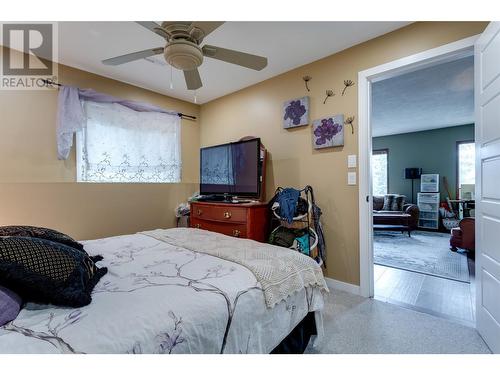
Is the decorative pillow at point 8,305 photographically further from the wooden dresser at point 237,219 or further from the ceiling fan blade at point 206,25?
the wooden dresser at point 237,219

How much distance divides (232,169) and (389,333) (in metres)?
2.20

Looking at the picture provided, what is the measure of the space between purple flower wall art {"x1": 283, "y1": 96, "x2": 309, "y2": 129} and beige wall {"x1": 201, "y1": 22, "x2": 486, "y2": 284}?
0.07 m

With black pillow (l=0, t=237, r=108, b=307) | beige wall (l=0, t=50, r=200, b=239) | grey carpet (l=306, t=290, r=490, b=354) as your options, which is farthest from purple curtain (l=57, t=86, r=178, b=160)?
grey carpet (l=306, t=290, r=490, b=354)

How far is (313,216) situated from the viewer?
2629 mm

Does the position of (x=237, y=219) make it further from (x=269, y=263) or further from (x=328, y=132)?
(x=269, y=263)

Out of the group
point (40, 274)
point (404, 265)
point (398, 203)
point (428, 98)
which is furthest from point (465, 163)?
point (40, 274)

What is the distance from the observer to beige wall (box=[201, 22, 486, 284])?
2117mm

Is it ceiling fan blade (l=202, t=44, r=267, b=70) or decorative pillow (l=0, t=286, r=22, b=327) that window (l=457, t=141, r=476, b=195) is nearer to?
ceiling fan blade (l=202, t=44, r=267, b=70)

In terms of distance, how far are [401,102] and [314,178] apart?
2.69 m
